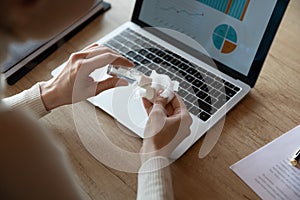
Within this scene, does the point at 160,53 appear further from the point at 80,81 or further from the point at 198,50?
the point at 80,81

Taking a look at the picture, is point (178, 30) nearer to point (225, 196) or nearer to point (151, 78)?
point (151, 78)

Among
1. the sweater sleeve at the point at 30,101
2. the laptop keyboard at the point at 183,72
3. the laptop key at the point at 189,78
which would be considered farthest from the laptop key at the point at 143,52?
the sweater sleeve at the point at 30,101

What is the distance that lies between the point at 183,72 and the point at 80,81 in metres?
0.24

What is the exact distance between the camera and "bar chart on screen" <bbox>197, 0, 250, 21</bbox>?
1014 mm

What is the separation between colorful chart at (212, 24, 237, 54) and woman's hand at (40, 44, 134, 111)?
0.21 m

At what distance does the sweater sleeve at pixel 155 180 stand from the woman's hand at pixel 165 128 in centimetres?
2

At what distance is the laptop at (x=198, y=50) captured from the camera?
0.99 metres

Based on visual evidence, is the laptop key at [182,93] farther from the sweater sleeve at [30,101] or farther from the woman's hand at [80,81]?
the sweater sleeve at [30,101]

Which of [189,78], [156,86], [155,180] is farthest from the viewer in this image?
[189,78]

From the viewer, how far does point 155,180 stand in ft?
2.81

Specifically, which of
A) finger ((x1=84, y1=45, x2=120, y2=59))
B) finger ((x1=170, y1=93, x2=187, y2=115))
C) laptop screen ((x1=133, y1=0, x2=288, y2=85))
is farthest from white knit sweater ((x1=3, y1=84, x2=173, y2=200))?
laptop screen ((x1=133, y1=0, x2=288, y2=85))

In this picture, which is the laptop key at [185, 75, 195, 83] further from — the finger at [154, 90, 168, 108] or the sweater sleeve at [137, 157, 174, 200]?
the sweater sleeve at [137, 157, 174, 200]

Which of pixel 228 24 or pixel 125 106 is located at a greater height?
pixel 228 24

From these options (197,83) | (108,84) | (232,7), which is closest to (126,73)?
(108,84)
